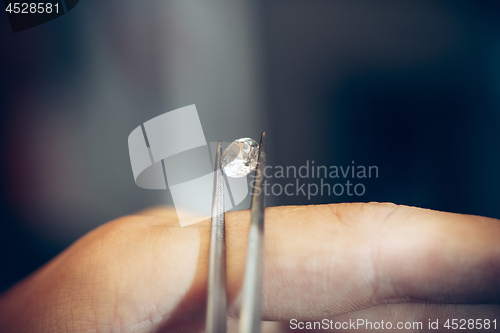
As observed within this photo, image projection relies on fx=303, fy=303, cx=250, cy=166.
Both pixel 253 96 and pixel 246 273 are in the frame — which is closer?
pixel 246 273

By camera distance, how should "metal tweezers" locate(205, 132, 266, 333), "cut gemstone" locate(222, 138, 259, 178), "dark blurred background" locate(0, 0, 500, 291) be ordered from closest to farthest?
"metal tweezers" locate(205, 132, 266, 333), "cut gemstone" locate(222, 138, 259, 178), "dark blurred background" locate(0, 0, 500, 291)

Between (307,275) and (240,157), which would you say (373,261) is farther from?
(240,157)

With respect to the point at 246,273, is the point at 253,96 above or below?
above

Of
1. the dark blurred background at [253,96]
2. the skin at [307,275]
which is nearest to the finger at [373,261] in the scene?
the skin at [307,275]

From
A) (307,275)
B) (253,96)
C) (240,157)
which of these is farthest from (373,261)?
(253,96)

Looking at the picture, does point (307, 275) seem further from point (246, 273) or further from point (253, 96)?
point (253, 96)

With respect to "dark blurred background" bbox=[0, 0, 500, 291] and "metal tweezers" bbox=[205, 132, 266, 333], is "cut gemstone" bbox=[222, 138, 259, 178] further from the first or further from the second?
"dark blurred background" bbox=[0, 0, 500, 291]

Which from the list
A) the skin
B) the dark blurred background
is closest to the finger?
the skin
